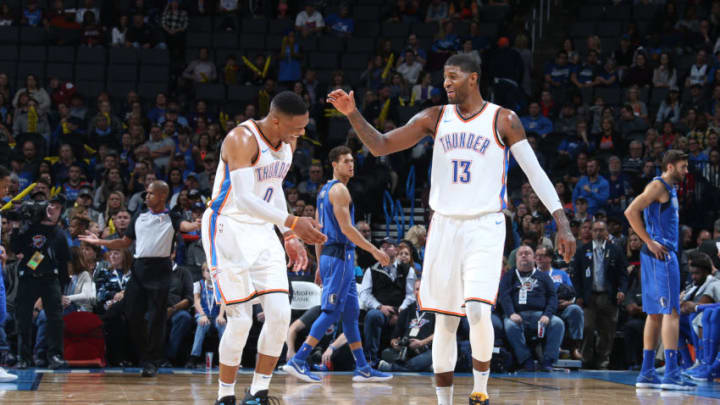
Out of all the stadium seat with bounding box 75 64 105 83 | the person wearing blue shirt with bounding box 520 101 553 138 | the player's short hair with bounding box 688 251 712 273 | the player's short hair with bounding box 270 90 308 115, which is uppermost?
the stadium seat with bounding box 75 64 105 83

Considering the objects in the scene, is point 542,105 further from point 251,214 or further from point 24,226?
point 251,214

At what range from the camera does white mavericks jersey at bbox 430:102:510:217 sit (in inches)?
210

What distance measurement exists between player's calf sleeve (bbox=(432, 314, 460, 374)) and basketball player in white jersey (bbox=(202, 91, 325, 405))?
3.05 feet

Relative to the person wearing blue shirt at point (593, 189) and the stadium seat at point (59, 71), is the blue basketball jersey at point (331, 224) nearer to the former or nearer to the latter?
the person wearing blue shirt at point (593, 189)

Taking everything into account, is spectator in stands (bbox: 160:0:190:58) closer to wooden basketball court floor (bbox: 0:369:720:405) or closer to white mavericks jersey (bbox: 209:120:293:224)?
wooden basketball court floor (bbox: 0:369:720:405)

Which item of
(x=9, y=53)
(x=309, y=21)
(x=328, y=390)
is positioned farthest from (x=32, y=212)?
(x=309, y=21)

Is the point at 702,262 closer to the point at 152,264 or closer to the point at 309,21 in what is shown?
the point at 152,264

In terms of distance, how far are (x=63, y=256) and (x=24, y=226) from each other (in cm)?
51

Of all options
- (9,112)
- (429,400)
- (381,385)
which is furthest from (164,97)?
(429,400)

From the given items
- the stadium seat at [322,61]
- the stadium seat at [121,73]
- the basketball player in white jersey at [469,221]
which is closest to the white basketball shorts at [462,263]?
the basketball player in white jersey at [469,221]

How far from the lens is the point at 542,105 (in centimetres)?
1557

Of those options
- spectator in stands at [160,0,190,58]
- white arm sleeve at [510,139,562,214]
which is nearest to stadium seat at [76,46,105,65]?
spectator in stands at [160,0,190,58]

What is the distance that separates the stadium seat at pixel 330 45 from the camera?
17.3m

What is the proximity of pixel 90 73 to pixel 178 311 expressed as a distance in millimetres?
7820
